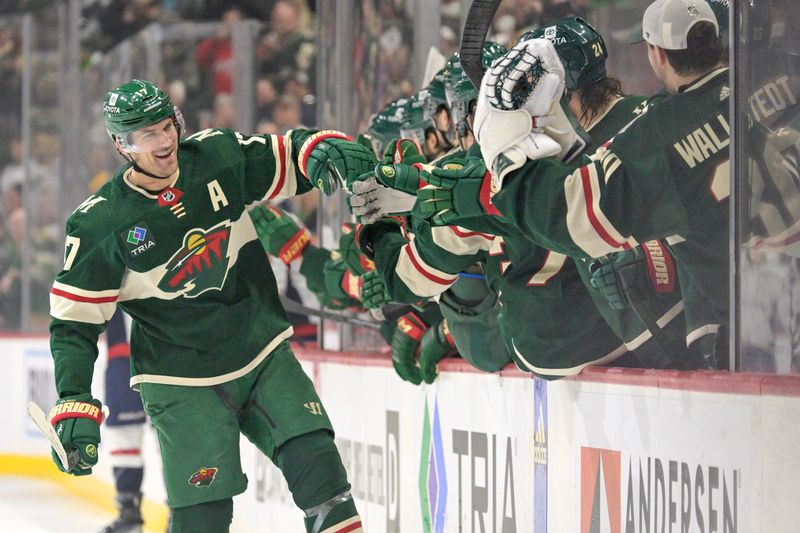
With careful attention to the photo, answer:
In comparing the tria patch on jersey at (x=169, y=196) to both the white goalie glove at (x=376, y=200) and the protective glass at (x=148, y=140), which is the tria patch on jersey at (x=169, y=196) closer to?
the protective glass at (x=148, y=140)

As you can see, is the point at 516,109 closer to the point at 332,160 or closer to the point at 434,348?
the point at 332,160

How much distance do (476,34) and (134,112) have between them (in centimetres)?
93

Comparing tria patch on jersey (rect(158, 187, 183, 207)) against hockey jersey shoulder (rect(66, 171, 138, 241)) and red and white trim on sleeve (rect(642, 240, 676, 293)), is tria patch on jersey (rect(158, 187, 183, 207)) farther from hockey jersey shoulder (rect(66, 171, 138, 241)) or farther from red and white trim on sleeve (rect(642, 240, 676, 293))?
red and white trim on sleeve (rect(642, 240, 676, 293))

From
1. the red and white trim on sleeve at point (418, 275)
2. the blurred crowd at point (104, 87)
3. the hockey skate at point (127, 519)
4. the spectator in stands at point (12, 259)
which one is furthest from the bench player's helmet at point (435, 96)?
the spectator in stands at point (12, 259)

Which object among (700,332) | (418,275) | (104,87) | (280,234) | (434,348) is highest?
(104,87)

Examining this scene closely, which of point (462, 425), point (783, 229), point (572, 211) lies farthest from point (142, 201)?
point (783, 229)

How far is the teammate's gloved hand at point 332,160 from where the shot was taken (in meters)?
3.21

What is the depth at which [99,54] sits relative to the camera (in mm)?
9180

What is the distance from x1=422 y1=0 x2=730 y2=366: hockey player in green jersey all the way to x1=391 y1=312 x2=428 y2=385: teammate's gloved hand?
1.44 metres

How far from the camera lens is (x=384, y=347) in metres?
4.90

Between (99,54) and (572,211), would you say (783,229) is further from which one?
(99,54)

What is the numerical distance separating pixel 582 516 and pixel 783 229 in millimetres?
884

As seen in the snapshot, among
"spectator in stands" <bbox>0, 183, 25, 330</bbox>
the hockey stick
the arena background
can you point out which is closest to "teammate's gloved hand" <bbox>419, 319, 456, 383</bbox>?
the arena background

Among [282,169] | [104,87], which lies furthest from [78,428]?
[104,87]
